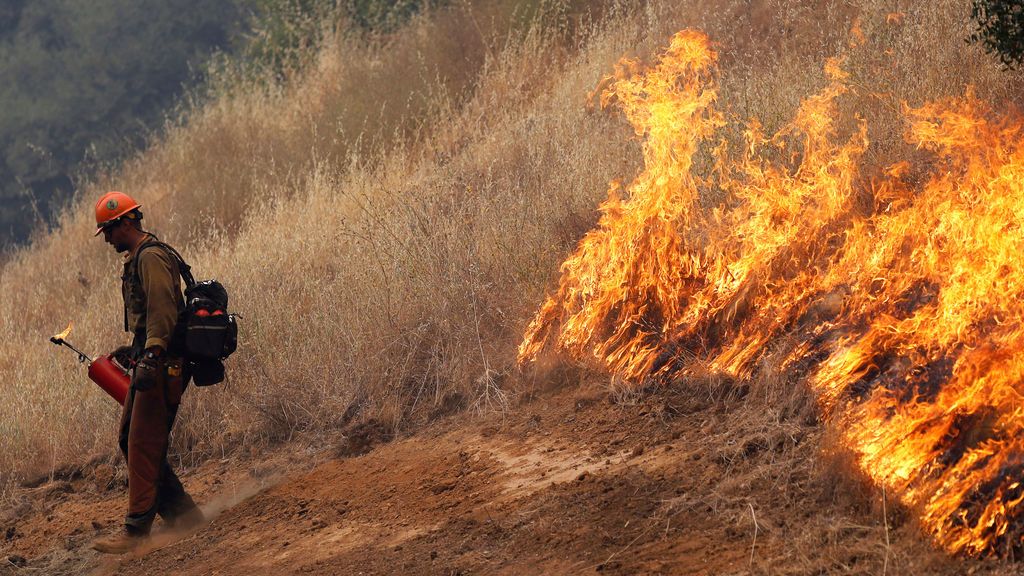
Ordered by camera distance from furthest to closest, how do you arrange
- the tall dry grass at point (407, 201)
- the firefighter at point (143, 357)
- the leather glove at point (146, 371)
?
the tall dry grass at point (407, 201), the firefighter at point (143, 357), the leather glove at point (146, 371)

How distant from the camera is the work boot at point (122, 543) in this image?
6391mm

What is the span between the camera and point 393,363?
7758 millimetres

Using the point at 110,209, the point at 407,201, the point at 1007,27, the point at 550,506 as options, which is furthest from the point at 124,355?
the point at 1007,27

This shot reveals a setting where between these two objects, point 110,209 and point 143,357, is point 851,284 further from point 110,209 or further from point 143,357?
point 110,209

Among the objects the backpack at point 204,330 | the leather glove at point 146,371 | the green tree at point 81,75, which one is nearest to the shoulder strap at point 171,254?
the backpack at point 204,330

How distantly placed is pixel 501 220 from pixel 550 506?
337 cm

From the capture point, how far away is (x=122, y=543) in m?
6.43

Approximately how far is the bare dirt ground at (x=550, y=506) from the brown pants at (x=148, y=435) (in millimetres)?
272

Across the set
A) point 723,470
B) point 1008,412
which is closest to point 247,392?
point 723,470

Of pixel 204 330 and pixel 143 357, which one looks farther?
pixel 204 330

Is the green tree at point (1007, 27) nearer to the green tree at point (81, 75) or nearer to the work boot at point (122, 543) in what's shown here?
the work boot at point (122, 543)

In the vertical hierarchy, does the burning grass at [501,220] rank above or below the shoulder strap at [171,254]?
below

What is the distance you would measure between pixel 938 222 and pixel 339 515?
3475 mm

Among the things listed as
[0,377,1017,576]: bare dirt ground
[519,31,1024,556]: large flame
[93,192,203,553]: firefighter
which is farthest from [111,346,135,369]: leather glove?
[519,31,1024,556]: large flame
